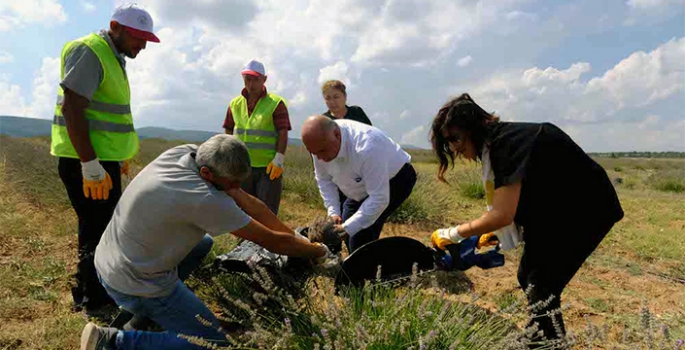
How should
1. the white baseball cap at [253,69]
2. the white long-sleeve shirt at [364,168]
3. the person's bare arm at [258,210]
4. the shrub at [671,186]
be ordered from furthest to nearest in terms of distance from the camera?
1. the shrub at [671,186]
2. the white baseball cap at [253,69]
3. the white long-sleeve shirt at [364,168]
4. the person's bare arm at [258,210]

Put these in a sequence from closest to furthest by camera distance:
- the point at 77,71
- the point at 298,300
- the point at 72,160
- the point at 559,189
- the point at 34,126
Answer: the point at 559,189 → the point at 298,300 → the point at 77,71 → the point at 72,160 → the point at 34,126

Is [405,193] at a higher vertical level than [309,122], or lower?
lower

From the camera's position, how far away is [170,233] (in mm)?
2096

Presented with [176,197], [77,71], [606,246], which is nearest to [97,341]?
[176,197]

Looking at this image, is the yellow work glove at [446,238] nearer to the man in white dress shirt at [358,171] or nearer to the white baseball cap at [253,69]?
the man in white dress shirt at [358,171]

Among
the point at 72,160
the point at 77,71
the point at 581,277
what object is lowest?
the point at 581,277

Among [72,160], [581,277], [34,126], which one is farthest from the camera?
[34,126]

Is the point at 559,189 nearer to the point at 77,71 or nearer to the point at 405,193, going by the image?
the point at 405,193

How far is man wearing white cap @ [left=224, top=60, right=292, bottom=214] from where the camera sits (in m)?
4.03

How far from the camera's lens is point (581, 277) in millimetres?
4059

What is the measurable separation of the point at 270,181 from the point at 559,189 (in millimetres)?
2706

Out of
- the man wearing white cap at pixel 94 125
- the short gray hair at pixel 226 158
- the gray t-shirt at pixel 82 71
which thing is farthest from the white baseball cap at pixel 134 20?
the short gray hair at pixel 226 158

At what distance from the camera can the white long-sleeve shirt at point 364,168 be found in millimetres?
2998

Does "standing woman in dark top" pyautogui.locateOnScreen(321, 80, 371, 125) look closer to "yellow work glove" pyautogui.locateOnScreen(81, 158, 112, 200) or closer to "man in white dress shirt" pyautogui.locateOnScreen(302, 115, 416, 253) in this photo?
"man in white dress shirt" pyautogui.locateOnScreen(302, 115, 416, 253)
